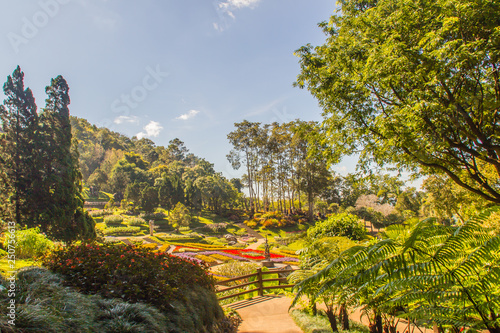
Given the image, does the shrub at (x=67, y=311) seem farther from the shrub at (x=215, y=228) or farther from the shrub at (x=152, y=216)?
A: the shrub at (x=152, y=216)

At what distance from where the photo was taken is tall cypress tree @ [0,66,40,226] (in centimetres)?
1638

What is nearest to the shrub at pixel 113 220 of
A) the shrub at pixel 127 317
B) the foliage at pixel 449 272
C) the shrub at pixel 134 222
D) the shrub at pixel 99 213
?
the shrub at pixel 134 222

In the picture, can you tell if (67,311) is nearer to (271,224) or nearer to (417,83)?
(417,83)

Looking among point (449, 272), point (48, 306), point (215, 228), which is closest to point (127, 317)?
point (48, 306)

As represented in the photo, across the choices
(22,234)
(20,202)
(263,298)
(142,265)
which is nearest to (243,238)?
(20,202)

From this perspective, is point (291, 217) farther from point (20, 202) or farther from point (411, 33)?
point (411, 33)

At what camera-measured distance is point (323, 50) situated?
832cm

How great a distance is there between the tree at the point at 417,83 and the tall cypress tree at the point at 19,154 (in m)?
19.6

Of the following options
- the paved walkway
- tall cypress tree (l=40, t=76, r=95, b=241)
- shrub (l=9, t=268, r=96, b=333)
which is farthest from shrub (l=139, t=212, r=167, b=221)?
Answer: shrub (l=9, t=268, r=96, b=333)

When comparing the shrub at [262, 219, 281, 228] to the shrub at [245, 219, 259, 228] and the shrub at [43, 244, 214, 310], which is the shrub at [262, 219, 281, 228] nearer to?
the shrub at [245, 219, 259, 228]

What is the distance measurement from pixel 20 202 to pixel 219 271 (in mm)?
14180

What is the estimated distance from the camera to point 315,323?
6117 mm

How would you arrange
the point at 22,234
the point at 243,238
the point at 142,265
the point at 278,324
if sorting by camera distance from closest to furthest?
the point at 142,265 < the point at 278,324 < the point at 22,234 < the point at 243,238

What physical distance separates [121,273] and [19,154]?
19743 mm
